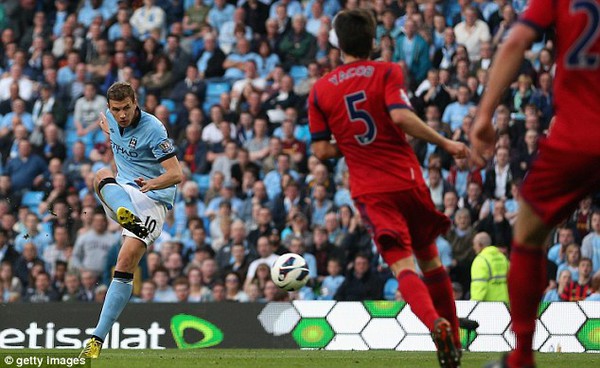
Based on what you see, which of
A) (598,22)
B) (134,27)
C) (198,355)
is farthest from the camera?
(134,27)

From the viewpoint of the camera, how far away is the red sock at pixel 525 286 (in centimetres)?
623

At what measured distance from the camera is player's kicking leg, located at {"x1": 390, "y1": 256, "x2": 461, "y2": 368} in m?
7.25

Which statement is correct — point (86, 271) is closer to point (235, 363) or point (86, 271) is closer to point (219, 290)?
point (219, 290)

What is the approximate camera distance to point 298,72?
66.5 feet

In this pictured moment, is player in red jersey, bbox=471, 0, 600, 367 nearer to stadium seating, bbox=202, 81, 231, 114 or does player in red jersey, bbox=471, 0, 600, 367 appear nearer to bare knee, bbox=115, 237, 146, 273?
bare knee, bbox=115, 237, 146, 273

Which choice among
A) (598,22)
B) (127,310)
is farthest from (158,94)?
(598,22)

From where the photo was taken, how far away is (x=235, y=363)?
10.3 meters

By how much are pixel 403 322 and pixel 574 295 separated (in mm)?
2919

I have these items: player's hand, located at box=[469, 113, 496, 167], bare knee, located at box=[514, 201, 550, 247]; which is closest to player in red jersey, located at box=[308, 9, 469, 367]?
bare knee, located at box=[514, 201, 550, 247]

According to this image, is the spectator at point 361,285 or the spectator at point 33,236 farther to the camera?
the spectator at point 33,236

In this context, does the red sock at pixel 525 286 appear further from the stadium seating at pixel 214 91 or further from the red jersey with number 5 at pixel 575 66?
the stadium seating at pixel 214 91

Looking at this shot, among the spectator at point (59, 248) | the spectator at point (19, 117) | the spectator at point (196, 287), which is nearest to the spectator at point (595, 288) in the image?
the spectator at point (196, 287)

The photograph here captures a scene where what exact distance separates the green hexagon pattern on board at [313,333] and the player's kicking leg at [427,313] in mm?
5520

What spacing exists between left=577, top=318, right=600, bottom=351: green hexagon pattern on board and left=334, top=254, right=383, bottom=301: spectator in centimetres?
371
